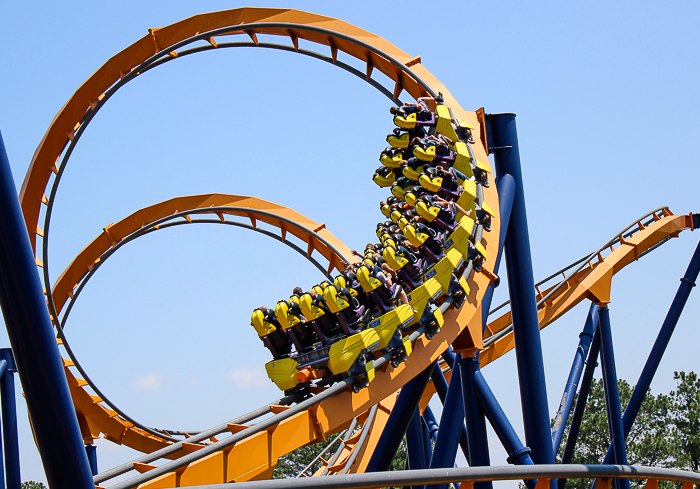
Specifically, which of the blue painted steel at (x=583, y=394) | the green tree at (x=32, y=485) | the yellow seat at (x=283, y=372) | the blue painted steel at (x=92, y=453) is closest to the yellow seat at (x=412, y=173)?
the yellow seat at (x=283, y=372)

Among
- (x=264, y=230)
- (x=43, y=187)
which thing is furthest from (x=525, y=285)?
(x=264, y=230)

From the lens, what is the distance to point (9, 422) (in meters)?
6.64

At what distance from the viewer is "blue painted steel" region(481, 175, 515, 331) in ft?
20.2

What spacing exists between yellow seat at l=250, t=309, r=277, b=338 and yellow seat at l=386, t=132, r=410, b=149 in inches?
101

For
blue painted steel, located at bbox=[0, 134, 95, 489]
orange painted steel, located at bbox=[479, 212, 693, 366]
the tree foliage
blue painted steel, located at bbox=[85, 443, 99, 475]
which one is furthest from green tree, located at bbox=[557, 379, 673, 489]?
blue painted steel, located at bbox=[0, 134, 95, 489]

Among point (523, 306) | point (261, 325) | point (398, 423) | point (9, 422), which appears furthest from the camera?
point (9, 422)

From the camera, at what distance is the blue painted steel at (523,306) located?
567 centimetres

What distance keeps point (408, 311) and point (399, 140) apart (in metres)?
2.42

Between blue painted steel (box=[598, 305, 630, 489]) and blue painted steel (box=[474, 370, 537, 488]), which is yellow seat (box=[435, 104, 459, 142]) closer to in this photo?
blue painted steel (box=[474, 370, 537, 488])

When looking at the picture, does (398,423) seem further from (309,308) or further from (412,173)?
(412,173)

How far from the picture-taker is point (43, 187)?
22.5ft

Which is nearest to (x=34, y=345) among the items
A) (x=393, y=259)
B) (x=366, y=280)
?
(x=366, y=280)

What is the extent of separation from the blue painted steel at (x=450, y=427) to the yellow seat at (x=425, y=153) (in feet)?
6.34

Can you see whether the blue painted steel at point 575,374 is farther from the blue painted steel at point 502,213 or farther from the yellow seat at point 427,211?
the yellow seat at point 427,211
